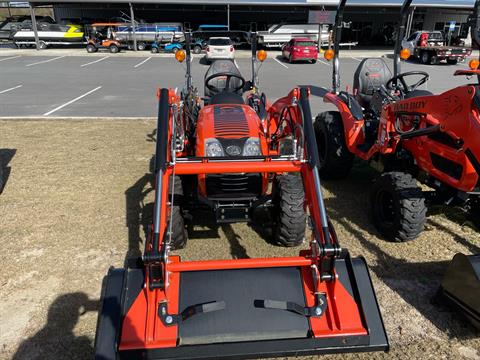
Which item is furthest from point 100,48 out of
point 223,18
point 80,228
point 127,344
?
point 127,344

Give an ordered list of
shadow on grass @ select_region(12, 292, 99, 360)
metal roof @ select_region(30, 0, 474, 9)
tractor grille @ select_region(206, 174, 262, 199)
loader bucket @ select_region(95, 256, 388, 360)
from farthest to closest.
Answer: metal roof @ select_region(30, 0, 474, 9) → tractor grille @ select_region(206, 174, 262, 199) → shadow on grass @ select_region(12, 292, 99, 360) → loader bucket @ select_region(95, 256, 388, 360)

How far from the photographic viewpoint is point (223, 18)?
1457 inches

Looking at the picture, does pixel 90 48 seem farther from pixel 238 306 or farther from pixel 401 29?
pixel 238 306

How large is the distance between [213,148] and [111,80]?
41.1 ft

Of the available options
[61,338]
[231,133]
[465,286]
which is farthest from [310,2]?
[61,338]

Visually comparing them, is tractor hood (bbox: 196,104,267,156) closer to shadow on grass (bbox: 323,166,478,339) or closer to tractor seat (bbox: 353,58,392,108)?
shadow on grass (bbox: 323,166,478,339)

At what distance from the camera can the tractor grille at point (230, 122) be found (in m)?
3.73

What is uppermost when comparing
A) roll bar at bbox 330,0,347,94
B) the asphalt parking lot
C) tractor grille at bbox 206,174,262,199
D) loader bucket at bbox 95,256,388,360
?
roll bar at bbox 330,0,347,94

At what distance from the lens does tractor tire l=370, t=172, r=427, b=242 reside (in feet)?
12.2

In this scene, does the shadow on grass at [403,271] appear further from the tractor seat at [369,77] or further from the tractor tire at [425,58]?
the tractor tire at [425,58]

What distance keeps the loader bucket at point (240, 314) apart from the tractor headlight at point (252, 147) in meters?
1.34

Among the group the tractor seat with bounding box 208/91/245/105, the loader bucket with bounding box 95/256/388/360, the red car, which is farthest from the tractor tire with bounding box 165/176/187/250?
the red car

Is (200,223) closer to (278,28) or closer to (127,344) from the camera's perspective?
(127,344)

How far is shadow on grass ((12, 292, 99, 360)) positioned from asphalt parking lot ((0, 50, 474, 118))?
689 centimetres
